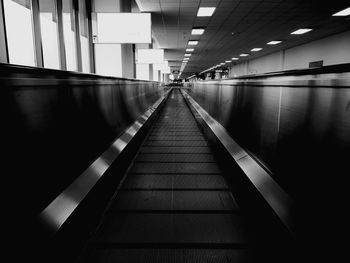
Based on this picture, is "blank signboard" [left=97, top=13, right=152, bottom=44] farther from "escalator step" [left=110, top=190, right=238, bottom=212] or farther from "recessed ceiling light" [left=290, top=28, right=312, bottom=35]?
"recessed ceiling light" [left=290, top=28, right=312, bottom=35]

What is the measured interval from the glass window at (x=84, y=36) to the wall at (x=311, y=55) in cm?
1258

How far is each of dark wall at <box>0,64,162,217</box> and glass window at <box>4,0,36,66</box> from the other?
2261mm

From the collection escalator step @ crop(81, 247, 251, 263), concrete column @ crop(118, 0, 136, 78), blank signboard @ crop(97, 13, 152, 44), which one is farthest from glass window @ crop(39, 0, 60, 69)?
escalator step @ crop(81, 247, 251, 263)

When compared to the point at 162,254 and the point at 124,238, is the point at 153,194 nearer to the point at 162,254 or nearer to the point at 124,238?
the point at 124,238

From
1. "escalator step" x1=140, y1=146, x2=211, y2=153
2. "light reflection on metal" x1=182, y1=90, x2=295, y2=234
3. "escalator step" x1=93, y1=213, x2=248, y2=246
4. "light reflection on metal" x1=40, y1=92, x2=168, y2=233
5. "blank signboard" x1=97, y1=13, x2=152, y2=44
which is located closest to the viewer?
"light reflection on metal" x1=40, y1=92, x2=168, y2=233

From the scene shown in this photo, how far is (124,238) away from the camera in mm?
2021

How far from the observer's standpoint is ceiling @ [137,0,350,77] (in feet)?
33.4

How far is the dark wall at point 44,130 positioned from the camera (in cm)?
145

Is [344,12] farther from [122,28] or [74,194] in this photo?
[74,194]

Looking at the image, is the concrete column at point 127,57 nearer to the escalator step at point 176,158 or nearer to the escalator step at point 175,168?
the escalator step at point 176,158

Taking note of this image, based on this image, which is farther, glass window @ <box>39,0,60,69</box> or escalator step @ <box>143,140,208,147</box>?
glass window @ <box>39,0,60,69</box>

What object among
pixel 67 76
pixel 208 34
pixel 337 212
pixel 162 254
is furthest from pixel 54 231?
pixel 208 34

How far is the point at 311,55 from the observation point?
17.1 metres

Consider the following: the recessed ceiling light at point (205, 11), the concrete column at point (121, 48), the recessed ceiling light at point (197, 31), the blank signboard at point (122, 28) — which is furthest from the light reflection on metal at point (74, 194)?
the recessed ceiling light at point (197, 31)
